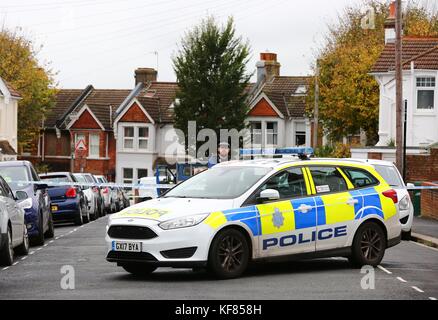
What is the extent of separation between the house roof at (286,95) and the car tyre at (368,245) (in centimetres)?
5667

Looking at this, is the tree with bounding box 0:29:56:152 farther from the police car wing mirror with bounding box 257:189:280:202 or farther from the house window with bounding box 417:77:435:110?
the police car wing mirror with bounding box 257:189:280:202

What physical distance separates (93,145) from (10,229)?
64800mm

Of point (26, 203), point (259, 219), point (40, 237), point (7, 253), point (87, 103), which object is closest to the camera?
point (259, 219)

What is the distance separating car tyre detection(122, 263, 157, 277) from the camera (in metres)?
14.9

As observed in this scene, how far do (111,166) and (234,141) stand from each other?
17.8m

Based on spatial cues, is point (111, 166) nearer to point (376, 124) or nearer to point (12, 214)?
point (376, 124)

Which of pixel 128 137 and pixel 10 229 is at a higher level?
pixel 128 137

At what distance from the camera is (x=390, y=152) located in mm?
46375

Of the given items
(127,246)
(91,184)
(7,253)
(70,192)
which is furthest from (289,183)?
(70,192)

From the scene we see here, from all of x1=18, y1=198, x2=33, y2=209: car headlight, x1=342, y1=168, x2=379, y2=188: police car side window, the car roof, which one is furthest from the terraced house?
the car roof

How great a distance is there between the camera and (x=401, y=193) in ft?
68.5

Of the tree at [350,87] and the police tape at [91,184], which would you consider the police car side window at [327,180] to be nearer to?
the police tape at [91,184]

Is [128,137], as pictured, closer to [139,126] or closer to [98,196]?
[139,126]

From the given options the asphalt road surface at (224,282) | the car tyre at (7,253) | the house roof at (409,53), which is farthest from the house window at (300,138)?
the car tyre at (7,253)
